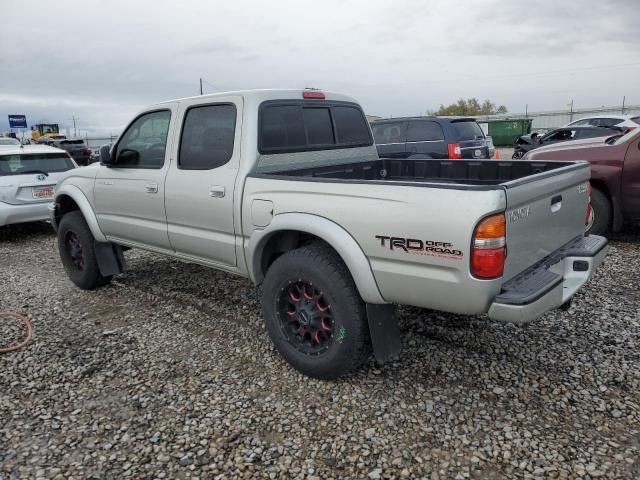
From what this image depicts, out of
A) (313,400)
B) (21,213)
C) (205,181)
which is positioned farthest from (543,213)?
(21,213)

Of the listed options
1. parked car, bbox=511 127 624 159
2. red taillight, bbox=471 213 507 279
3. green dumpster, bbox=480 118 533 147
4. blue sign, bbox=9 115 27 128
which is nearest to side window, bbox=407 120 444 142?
parked car, bbox=511 127 624 159

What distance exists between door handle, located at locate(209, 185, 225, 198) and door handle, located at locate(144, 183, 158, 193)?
30.3 inches

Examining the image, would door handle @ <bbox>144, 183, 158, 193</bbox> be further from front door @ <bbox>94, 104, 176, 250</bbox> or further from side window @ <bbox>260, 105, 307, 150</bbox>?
side window @ <bbox>260, 105, 307, 150</bbox>

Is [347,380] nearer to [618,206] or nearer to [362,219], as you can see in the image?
[362,219]

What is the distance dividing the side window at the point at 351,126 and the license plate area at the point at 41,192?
19.4ft

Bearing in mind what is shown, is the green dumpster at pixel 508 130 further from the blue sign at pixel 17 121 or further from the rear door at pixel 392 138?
the blue sign at pixel 17 121

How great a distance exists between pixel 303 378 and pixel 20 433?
1747 mm

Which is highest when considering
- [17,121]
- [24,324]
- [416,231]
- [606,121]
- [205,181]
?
[17,121]

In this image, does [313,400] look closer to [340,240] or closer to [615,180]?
[340,240]

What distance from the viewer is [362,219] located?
2906mm

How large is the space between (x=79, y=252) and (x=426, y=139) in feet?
22.7

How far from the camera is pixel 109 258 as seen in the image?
5328mm

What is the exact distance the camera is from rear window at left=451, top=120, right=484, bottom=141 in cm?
→ 986

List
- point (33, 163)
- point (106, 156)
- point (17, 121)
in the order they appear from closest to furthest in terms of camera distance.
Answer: point (106, 156) < point (33, 163) < point (17, 121)
